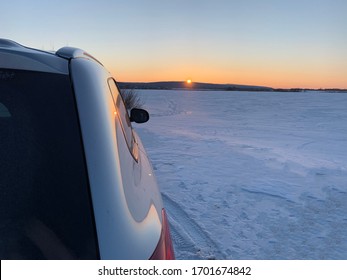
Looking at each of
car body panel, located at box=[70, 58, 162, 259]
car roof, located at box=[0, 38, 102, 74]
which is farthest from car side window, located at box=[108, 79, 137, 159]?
car roof, located at box=[0, 38, 102, 74]

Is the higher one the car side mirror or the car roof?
the car roof

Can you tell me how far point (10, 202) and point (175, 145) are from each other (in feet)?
27.4

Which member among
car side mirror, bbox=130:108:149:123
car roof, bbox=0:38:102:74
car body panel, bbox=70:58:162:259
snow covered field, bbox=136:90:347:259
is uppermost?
car roof, bbox=0:38:102:74

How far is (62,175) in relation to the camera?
1291 millimetres

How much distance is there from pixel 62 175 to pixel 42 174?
8 cm

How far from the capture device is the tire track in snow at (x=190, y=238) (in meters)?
3.33

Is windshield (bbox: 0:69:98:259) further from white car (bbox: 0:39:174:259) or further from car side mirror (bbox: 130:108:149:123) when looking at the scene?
car side mirror (bbox: 130:108:149:123)

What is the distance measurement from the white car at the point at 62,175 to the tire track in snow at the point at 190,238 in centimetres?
200

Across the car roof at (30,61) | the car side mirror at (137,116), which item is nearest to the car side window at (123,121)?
the car roof at (30,61)

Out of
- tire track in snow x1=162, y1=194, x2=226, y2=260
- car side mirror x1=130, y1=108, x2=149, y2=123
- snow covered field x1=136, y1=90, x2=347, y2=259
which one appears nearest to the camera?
tire track in snow x1=162, y1=194, x2=226, y2=260

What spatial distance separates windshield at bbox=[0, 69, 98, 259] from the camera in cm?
117

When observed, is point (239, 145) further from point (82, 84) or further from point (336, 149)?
point (82, 84)
